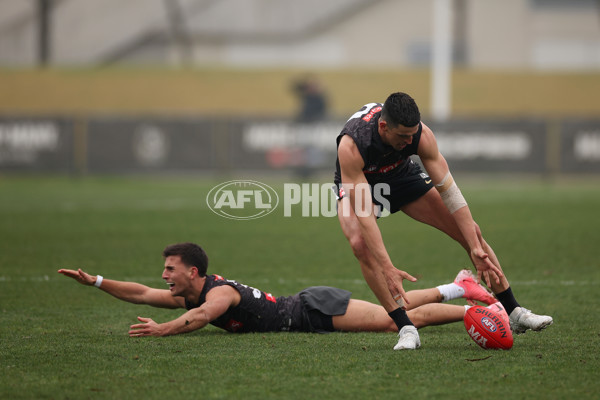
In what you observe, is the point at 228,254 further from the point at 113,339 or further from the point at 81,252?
the point at 113,339

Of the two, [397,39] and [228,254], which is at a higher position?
[397,39]

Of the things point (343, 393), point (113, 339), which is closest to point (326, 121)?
point (113, 339)

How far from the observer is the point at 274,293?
820 centimetres

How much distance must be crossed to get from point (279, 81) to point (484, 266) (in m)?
23.7

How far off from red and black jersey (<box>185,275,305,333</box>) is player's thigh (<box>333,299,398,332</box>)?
0.30 metres

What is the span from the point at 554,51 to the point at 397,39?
226 inches

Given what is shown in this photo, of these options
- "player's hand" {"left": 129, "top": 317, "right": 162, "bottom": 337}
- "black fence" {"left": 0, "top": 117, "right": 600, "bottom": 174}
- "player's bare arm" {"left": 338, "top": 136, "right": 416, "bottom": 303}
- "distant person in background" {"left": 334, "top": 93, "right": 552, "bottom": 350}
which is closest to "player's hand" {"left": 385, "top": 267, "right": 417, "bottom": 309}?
"distant person in background" {"left": 334, "top": 93, "right": 552, "bottom": 350}

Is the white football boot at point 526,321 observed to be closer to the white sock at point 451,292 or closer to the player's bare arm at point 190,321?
the white sock at point 451,292

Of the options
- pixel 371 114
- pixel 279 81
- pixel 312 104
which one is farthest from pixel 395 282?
pixel 279 81

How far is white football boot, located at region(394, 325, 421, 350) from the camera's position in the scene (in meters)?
5.98

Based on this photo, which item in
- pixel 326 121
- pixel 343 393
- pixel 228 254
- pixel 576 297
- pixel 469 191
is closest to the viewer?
pixel 343 393

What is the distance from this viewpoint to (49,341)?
20.5 ft

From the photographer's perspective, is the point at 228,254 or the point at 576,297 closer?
the point at 576,297

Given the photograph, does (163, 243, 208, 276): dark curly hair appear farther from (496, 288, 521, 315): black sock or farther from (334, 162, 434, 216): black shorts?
(496, 288, 521, 315): black sock
